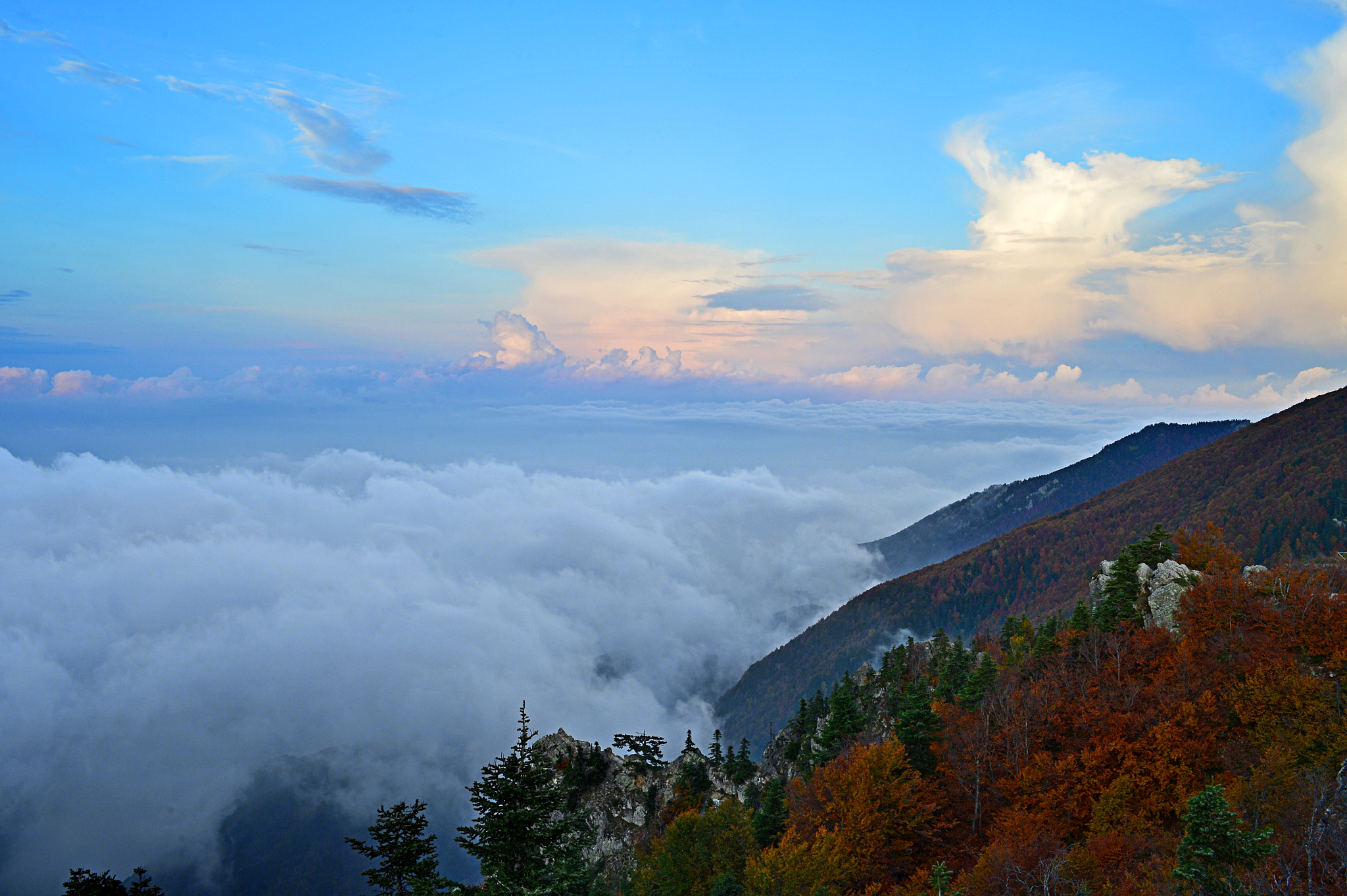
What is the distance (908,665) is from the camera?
321ft

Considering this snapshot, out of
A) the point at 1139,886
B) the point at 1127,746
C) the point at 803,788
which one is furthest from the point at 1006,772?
the point at 1139,886

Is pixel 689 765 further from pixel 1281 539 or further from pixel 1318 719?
pixel 1281 539

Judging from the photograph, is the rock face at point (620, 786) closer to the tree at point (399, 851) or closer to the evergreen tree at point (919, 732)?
the evergreen tree at point (919, 732)

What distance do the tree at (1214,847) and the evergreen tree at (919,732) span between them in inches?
1066

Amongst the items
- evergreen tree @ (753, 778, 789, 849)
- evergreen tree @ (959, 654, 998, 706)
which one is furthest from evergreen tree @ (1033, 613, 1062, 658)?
evergreen tree @ (753, 778, 789, 849)

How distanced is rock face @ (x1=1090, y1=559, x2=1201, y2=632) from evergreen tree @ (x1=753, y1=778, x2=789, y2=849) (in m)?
36.5

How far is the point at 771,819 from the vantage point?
50.8 m

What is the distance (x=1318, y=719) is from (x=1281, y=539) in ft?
650

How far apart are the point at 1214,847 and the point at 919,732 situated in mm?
28157

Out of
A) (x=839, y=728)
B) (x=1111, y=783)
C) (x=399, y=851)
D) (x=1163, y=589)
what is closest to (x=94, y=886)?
(x=399, y=851)

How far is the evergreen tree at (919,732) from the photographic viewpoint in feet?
162

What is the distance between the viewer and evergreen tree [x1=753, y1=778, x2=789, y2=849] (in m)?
50.8

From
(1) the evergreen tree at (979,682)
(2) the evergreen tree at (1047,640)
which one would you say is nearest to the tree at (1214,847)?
(1) the evergreen tree at (979,682)

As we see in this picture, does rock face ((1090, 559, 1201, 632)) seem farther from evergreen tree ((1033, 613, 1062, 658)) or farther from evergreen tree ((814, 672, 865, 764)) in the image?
evergreen tree ((814, 672, 865, 764))
